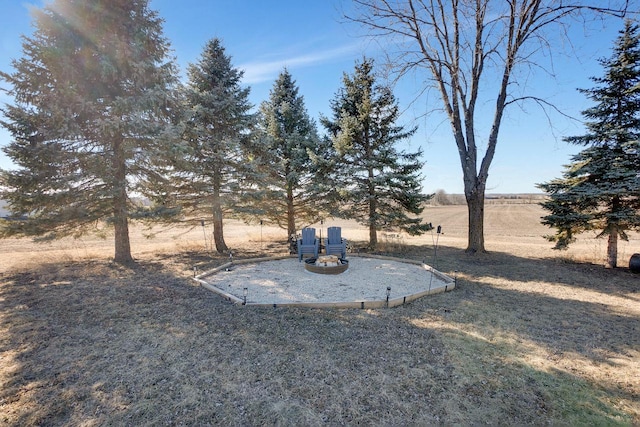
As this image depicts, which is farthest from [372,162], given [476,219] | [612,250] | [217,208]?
[612,250]

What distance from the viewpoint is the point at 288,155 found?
13.3 m

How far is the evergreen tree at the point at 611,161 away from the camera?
26.8 ft

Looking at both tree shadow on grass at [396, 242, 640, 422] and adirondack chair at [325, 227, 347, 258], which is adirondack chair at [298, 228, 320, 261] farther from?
tree shadow on grass at [396, 242, 640, 422]

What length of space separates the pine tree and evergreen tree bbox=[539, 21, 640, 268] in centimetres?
1363

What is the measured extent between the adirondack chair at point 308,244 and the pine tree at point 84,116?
5436 millimetres

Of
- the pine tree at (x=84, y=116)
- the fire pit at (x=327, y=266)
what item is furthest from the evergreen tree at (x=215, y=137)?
the fire pit at (x=327, y=266)

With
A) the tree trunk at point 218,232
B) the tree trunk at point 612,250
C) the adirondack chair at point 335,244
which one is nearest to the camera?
the tree trunk at point 612,250

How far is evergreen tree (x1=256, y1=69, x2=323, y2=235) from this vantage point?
12.5 m

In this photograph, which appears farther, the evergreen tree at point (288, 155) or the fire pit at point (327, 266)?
the evergreen tree at point (288, 155)

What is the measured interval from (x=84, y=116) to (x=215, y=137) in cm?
406

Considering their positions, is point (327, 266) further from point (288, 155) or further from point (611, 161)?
point (611, 161)

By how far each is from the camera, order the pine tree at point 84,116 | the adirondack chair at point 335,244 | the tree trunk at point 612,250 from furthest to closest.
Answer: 1. the adirondack chair at point 335,244
2. the tree trunk at point 612,250
3. the pine tree at point 84,116

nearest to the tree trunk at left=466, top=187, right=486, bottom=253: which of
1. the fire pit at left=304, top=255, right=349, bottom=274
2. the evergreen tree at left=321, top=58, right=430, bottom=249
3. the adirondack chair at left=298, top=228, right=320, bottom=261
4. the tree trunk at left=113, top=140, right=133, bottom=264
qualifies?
the evergreen tree at left=321, top=58, right=430, bottom=249

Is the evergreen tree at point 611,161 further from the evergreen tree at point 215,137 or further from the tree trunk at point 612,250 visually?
the evergreen tree at point 215,137
